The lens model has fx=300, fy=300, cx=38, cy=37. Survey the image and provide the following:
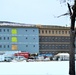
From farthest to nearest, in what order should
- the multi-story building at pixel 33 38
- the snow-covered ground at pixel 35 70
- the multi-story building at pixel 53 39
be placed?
1. the multi-story building at pixel 53 39
2. the multi-story building at pixel 33 38
3. the snow-covered ground at pixel 35 70

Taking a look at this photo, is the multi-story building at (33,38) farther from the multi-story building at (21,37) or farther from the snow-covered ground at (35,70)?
the snow-covered ground at (35,70)

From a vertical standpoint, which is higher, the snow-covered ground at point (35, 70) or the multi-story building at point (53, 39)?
the multi-story building at point (53, 39)

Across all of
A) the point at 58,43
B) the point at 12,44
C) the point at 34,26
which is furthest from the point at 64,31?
the point at 12,44

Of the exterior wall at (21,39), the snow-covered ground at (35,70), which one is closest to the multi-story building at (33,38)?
the exterior wall at (21,39)

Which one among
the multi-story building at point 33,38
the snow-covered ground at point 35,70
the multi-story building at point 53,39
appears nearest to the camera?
the snow-covered ground at point 35,70

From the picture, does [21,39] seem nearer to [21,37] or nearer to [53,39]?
[21,37]

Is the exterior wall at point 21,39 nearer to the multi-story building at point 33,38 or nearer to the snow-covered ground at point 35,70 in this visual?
the multi-story building at point 33,38

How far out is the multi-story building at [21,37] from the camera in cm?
6353

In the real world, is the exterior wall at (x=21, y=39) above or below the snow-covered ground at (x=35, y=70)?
above

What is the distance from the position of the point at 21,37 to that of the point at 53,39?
23.3 ft

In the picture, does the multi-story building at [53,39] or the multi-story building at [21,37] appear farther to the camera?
the multi-story building at [53,39]

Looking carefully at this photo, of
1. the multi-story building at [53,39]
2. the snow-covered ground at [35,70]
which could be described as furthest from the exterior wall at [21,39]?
the snow-covered ground at [35,70]

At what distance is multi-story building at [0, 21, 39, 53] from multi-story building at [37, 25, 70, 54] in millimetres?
1580

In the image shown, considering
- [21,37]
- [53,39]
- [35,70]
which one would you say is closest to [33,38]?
[21,37]
